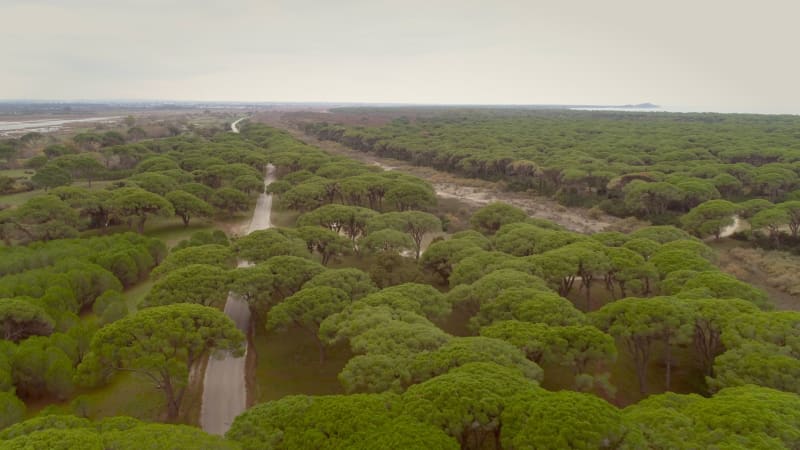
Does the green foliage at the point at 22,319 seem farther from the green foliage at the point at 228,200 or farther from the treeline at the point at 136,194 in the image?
the green foliage at the point at 228,200

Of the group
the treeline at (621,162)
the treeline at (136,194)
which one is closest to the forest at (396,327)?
the treeline at (136,194)

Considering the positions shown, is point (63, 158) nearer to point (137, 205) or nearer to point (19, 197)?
point (19, 197)

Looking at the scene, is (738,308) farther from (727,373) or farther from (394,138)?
(394,138)

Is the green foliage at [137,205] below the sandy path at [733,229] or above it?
above

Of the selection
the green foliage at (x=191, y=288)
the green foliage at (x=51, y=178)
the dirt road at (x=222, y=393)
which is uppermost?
the green foliage at (x=51, y=178)

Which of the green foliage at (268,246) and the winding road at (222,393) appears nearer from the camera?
the winding road at (222,393)

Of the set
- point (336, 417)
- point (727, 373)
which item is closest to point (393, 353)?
point (336, 417)

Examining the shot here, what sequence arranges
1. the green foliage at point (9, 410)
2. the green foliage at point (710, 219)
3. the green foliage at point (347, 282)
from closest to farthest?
the green foliage at point (9, 410)
the green foliage at point (347, 282)
the green foliage at point (710, 219)
